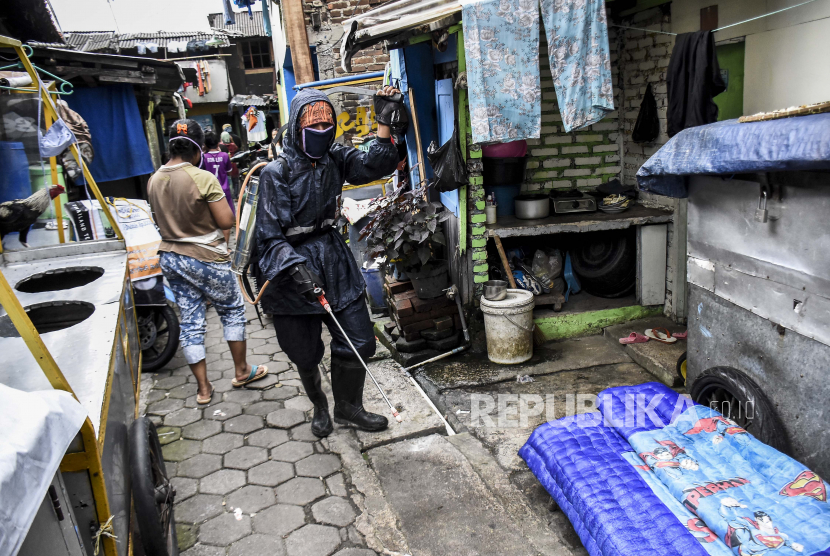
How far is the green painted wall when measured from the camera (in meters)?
4.61

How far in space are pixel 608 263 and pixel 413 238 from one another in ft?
7.45

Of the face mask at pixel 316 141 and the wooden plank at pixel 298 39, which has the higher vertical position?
the wooden plank at pixel 298 39

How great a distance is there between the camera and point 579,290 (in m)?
6.38

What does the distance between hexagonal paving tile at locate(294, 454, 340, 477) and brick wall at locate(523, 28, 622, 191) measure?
3984 millimetres

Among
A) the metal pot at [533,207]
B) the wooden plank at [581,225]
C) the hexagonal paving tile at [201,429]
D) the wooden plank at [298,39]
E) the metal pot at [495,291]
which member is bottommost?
the hexagonal paving tile at [201,429]

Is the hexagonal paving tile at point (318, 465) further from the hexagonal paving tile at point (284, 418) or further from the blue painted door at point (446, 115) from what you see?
the blue painted door at point (446, 115)

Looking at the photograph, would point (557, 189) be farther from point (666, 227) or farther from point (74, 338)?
point (74, 338)

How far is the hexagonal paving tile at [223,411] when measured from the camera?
4.69m

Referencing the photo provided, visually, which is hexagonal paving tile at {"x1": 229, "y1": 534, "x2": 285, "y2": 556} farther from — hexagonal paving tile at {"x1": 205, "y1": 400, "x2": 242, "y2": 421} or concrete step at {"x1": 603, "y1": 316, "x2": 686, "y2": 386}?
concrete step at {"x1": 603, "y1": 316, "x2": 686, "y2": 386}

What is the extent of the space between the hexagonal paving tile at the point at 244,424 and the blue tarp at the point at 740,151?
337 centimetres

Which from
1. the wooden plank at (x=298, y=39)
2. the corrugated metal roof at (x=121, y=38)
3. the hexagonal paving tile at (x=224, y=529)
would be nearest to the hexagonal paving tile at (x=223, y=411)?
the hexagonal paving tile at (x=224, y=529)

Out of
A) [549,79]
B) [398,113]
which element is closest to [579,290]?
[549,79]

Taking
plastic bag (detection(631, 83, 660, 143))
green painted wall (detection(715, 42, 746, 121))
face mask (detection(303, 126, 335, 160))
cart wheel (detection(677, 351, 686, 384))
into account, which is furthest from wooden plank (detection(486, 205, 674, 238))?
face mask (detection(303, 126, 335, 160))

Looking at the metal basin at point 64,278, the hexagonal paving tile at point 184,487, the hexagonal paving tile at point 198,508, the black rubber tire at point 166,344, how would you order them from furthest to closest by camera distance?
the black rubber tire at point 166,344, the metal basin at point 64,278, the hexagonal paving tile at point 184,487, the hexagonal paving tile at point 198,508
